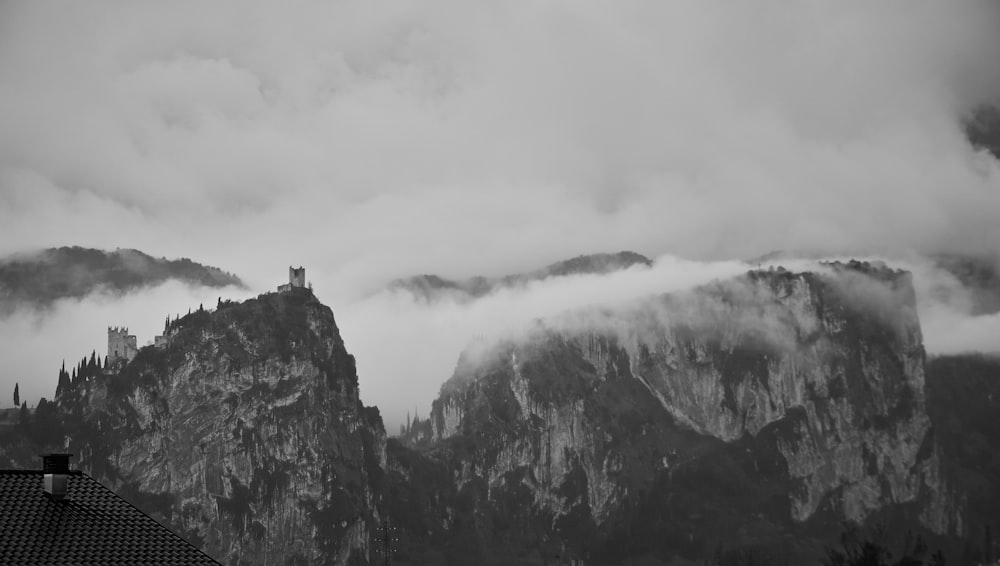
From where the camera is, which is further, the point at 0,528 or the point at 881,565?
the point at 881,565

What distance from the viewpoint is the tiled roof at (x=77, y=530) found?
91.8m

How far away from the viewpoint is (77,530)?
309 ft

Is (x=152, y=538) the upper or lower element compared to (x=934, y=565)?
upper

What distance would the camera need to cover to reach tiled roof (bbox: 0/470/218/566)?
91.8 metres

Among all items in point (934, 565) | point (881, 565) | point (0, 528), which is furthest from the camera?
point (934, 565)

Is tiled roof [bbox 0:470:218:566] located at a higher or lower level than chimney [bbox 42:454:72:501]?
lower

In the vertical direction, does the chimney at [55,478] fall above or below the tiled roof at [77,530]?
above

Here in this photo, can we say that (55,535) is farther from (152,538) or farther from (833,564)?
(833,564)

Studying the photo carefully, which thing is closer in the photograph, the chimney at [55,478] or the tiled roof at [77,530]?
the tiled roof at [77,530]

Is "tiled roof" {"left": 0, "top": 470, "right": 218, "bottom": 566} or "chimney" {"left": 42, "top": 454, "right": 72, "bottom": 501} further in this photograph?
"chimney" {"left": 42, "top": 454, "right": 72, "bottom": 501}

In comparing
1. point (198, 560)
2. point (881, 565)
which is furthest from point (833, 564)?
point (198, 560)

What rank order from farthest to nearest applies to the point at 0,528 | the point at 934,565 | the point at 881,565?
the point at 934,565
the point at 881,565
the point at 0,528

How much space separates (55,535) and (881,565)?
9999cm

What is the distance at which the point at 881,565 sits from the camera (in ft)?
541
